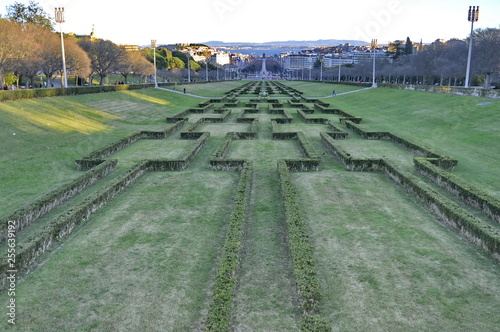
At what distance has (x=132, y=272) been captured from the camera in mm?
8969

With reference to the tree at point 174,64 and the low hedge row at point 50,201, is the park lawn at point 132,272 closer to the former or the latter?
the low hedge row at point 50,201

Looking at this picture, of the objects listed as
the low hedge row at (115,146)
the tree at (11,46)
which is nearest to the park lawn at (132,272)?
the low hedge row at (115,146)

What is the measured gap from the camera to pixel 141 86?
66.1 m

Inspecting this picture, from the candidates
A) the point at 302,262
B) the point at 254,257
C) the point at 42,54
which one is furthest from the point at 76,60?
the point at 302,262

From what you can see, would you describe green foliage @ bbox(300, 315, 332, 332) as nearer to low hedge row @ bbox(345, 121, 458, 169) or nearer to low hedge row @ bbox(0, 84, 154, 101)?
low hedge row @ bbox(345, 121, 458, 169)

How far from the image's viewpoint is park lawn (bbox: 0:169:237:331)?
7230mm

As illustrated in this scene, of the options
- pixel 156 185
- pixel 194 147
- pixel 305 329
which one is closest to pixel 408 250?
pixel 305 329

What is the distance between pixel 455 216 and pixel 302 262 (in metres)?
5.87

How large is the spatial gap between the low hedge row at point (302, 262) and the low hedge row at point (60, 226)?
21.2 feet

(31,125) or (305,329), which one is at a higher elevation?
(31,125)

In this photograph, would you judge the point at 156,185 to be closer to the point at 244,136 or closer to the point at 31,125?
the point at 244,136

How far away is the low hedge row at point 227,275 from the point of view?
22.0ft

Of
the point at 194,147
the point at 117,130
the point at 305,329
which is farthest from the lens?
the point at 117,130

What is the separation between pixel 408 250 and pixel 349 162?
901cm
